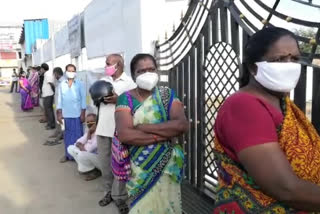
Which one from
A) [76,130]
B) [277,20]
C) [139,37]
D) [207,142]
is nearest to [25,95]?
[76,130]

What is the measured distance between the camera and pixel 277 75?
1273 millimetres

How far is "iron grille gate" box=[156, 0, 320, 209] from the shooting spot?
257 centimetres

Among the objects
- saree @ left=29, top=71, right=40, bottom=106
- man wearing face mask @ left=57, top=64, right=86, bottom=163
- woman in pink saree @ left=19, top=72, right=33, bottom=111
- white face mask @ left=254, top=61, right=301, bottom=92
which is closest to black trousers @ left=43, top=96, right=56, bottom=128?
saree @ left=29, top=71, right=40, bottom=106

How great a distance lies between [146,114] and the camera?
7.61 ft

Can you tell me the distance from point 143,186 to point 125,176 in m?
0.23

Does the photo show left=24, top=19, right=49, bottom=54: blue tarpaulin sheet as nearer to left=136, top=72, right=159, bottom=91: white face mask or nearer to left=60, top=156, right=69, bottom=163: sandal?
left=60, top=156, right=69, bottom=163: sandal

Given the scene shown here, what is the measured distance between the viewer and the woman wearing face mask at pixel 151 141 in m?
2.28

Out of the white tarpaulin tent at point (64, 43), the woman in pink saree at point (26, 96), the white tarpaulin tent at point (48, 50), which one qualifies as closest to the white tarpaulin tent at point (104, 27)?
the white tarpaulin tent at point (64, 43)

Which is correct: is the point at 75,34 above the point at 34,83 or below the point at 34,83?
above

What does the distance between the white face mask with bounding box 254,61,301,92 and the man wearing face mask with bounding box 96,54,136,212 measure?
7.56ft

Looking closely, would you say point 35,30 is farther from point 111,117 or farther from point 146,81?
point 146,81

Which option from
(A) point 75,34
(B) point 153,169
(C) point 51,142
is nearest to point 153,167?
(B) point 153,169

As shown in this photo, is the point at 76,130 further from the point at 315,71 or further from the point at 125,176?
the point at 315,71

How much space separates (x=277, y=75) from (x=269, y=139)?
0.25 metres
